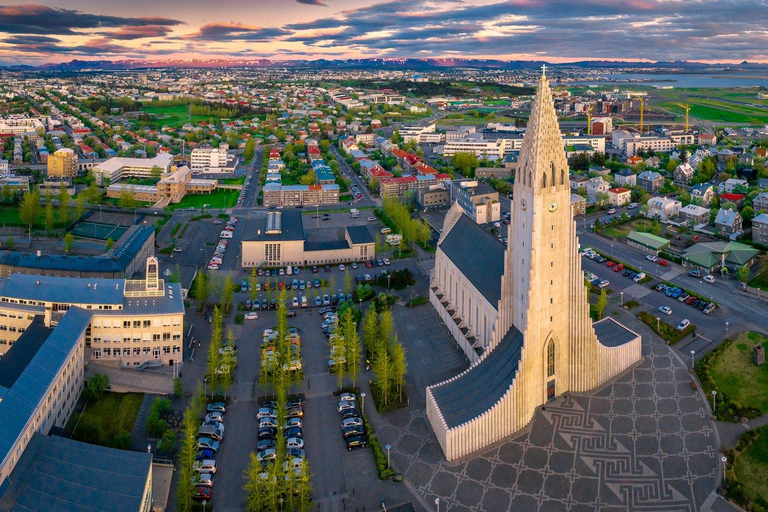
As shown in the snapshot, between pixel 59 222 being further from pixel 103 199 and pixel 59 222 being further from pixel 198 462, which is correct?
pixel 198 462

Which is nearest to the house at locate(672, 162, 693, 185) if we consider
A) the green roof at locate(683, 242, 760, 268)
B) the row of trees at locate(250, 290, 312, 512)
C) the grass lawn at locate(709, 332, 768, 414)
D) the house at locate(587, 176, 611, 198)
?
the house at locate(587, 176, 611, 198)

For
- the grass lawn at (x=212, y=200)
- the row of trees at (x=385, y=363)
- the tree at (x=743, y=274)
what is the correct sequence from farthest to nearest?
the grass lawn at (x=212, y=200) < the tree at (x=743, y=274) < the row of trees at (x=385, y=363)

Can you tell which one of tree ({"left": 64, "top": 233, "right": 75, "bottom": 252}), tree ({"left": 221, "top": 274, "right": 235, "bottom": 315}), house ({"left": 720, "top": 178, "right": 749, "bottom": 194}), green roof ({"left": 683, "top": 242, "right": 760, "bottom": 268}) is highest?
house ({"left": 720, "top": 178, "right": 749, "bottom": 194})

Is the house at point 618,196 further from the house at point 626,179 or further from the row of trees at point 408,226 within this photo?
the row of trees at point 408,226

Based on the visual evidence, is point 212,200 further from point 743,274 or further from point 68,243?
point 743,274

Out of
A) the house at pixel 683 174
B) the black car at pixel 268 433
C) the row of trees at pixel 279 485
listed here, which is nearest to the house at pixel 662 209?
the house at pixel 683 174

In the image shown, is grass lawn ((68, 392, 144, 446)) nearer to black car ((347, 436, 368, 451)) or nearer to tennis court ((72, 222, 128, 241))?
black car ((347, 436, 368, 451))

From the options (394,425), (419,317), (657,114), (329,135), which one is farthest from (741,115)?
(394,425)

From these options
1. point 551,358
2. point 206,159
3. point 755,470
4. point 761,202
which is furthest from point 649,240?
point 206,159
